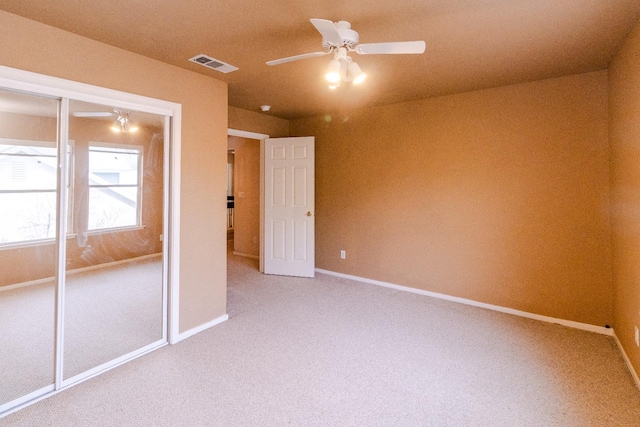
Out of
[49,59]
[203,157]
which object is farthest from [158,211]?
[49,59]

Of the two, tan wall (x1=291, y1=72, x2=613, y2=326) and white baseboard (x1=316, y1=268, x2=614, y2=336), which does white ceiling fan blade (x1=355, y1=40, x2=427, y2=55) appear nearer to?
tan wall (x1=291, y1=72, x2=613, y2=326)

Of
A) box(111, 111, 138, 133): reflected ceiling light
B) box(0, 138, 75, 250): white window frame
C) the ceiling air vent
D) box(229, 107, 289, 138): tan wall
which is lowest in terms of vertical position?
box(0, 138, 75, 250): white window frame

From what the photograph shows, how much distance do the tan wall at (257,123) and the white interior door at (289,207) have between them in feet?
0.83

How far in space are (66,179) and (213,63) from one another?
152 centimetres

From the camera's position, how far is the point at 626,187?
8.29 ft

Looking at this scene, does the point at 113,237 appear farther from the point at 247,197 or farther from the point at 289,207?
the point at 247,197

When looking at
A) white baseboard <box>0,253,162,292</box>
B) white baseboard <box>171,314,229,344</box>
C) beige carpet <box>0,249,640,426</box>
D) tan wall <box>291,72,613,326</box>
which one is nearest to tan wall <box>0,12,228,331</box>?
white baseboard <box>171,314,229,344</box>

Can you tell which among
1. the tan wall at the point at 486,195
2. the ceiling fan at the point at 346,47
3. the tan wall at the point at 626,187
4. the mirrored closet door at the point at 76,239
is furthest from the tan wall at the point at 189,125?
the tan wall at the point at 626,187

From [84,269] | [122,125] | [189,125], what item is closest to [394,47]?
[189,125]

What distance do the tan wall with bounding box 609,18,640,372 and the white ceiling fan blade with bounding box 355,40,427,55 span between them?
158 cm

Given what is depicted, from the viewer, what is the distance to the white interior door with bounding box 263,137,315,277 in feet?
16.3

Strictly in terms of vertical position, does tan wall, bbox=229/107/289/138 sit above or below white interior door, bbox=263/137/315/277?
above

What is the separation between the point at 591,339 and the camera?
2955mm

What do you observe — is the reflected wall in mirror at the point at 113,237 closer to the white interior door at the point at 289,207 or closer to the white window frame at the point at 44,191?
the white window frame at the point at 44,191
